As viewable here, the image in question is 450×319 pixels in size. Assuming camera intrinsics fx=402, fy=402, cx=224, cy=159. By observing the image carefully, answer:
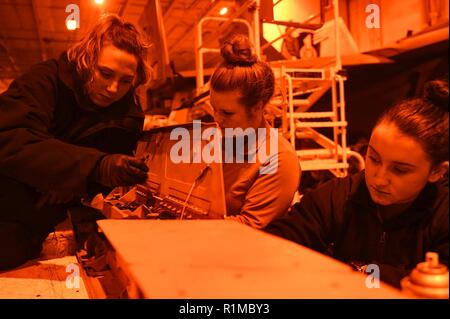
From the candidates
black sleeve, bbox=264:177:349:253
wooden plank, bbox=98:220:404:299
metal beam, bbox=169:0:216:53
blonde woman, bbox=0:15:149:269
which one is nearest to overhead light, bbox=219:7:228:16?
metal beam, bbox=169:0:216:53

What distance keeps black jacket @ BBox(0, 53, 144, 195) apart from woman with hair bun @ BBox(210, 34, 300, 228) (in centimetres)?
35

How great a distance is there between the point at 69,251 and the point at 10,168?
0.35 metres

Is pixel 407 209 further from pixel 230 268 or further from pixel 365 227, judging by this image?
pixel 230 268

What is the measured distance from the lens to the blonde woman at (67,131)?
97cm

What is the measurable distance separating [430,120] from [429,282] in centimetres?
27

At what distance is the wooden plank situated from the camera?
0.45 meters

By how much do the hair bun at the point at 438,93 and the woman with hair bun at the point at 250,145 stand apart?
0.52 metres

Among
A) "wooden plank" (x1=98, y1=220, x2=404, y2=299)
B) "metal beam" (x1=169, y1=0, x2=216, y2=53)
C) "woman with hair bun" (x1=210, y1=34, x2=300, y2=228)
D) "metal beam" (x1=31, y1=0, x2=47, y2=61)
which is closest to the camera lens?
"wooden plank" (x1=98, y1=220, x2=404, y2=299)

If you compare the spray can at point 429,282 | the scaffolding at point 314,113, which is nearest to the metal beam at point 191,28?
the scaffolding at point 314,113

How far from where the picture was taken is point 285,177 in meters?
1.11

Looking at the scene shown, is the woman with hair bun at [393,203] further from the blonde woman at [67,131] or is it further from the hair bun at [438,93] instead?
the blonde woman at [67,131]

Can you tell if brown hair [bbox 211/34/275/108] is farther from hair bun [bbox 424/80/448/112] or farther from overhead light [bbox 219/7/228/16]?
overhead light [bbox 219/7/228/16]

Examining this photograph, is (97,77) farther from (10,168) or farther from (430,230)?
(430,230)

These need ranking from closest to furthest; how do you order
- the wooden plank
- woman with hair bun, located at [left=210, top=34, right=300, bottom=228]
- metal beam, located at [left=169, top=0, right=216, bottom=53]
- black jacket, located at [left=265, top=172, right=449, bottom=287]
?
the wooden plank → black jacket, located at [left=265, top=172, right=449, bottom=287] → woman with hair bun, located at [left=210, top=34, right=300, bottom=228] → metal beam, located at [left=169, top=0, right=216, bottom=53]
